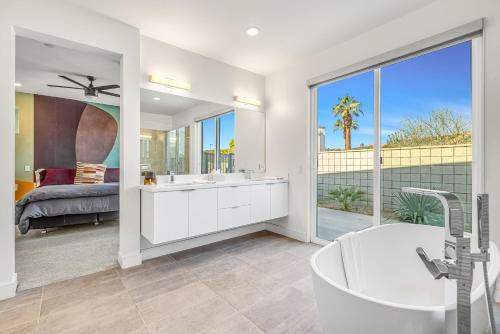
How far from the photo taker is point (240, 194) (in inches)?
122

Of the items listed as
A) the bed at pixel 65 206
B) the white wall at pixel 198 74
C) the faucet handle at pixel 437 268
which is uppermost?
the white wall at pixel 198 74

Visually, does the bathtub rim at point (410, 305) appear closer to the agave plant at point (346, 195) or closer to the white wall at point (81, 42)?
the agave plant at point (346, 195)

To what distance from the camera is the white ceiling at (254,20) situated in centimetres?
223

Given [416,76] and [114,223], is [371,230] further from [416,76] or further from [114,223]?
[114,223]

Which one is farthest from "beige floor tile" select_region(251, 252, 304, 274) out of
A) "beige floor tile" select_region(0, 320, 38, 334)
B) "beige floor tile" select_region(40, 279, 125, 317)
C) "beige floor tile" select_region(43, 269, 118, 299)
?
"beige floor tile" select_region(0, 320, 38, 334)

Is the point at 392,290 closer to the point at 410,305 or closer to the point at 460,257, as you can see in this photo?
the point at 410,305

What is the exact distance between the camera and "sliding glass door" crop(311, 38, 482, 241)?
2.18m

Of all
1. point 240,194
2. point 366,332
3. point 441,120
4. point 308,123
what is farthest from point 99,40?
point 441,120

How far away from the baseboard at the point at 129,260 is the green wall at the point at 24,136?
407cm

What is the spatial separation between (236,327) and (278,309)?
0.37 meters

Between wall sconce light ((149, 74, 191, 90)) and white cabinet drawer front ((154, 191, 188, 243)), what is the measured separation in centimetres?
134

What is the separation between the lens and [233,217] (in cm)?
304

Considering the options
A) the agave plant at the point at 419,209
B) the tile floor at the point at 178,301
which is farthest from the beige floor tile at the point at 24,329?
the agave plant at the point at 419,209

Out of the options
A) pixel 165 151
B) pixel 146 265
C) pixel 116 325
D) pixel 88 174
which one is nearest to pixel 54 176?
pixel 88 174
